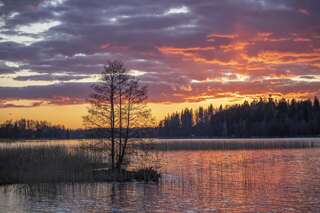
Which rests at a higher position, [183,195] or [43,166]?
[43,166]

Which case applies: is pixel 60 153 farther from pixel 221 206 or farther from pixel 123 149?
pixel 221 206

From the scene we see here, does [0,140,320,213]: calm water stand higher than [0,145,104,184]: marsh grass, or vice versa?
[0,145,104,184]: marsh grass

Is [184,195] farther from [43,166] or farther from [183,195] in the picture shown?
[43,166]

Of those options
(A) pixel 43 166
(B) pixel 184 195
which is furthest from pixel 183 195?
(A) pixel 43 166

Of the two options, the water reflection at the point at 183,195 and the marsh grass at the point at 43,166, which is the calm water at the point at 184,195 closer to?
the water reflection at the point at 183,195

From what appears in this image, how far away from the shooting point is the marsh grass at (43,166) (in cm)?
3631

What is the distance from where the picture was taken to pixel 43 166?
38.3 meters

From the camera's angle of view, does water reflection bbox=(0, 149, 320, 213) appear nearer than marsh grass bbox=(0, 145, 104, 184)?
Yes

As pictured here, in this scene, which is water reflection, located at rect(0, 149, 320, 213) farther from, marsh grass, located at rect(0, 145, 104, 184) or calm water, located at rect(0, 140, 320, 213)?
marsh grass, located at rect(0, 145, 104, 184)

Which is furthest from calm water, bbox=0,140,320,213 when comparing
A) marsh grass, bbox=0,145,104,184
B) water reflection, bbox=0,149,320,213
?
marsh grass, bbox=0,145,104,184

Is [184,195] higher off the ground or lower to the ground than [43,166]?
lower

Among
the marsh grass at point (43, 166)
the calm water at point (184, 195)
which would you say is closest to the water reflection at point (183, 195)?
the calm water at point (184, 195)

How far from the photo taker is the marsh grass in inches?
1430

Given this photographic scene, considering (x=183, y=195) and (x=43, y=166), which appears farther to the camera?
(x=43, y=166)
